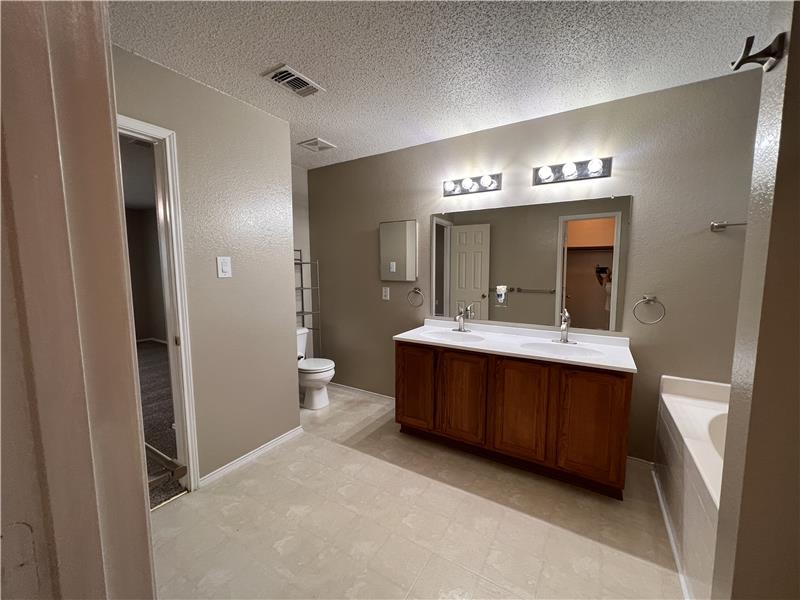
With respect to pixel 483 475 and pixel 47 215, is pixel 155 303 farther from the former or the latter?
pixel 47 215

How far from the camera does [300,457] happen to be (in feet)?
7.50

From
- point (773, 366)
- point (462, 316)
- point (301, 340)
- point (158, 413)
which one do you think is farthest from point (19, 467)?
point (158, 413)

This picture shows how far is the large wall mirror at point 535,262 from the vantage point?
7.27ft

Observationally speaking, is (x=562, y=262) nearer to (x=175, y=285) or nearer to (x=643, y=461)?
(x=643, y=461)

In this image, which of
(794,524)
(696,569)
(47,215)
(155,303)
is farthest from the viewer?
(155,303)

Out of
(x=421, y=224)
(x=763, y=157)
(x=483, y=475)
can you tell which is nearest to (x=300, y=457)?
(x=483, y=475)

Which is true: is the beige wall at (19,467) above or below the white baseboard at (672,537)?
above

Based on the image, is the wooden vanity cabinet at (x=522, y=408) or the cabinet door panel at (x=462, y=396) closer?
the wooden vanity cabinet at (x=522, y=408)

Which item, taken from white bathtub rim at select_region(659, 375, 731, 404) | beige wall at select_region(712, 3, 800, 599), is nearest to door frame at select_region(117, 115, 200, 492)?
beige wall at select_region(712, 3, 800, 599)

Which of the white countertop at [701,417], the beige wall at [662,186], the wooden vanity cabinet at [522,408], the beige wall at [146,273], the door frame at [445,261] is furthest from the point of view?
the beige wall at [146,273]

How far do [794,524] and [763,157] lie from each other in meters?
0.72

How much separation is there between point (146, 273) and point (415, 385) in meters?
5.38

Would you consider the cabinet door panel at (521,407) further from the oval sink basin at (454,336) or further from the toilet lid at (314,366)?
the toilet lid at (314,366)

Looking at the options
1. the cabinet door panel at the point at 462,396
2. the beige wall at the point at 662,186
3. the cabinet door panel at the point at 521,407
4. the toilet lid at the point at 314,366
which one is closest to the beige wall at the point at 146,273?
the toilet lid at the point at 314,366
